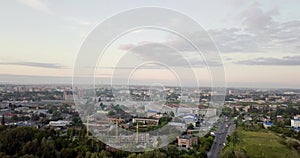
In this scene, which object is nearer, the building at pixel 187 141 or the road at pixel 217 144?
the building at pixel 187 141

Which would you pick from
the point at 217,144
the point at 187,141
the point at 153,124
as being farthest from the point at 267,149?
the point at 153,124

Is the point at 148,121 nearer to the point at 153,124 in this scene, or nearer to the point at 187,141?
the point at 153,124

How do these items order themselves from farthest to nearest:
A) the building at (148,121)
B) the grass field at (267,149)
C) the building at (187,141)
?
the grass field at (267,149), the building at (187,141), the building at (148,121)

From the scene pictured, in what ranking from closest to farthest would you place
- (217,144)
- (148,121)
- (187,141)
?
(148,121) → (187,141) → (217,144)

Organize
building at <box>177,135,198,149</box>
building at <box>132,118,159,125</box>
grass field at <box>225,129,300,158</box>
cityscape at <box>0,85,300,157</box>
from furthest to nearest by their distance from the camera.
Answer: grass field at <box>225,129,300,158</box> < building at <box>177,135,198,149</box> < building at <box>132,118,159,125</box> < cityscape at <box>0,85,300,157</box>

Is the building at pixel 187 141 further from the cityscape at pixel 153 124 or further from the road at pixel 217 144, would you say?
the road at pixel 217 144

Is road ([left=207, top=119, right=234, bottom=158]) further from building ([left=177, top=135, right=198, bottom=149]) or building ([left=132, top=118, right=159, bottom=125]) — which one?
building ([left=132, top=118, right=159, bottom=125])

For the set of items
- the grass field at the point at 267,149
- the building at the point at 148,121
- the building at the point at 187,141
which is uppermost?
the building at the point at 148,121

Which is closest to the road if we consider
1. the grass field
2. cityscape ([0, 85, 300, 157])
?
cityscape ([0, 85, 300, 157])

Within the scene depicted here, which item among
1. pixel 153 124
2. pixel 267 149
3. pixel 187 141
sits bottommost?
pixel 267 149

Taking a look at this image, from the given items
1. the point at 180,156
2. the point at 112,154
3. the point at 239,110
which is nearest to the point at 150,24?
the point at 112,154

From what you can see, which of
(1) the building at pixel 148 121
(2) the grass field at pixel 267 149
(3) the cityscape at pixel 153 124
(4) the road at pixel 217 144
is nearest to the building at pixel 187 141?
(3) the cityscape at pixel 153 124
